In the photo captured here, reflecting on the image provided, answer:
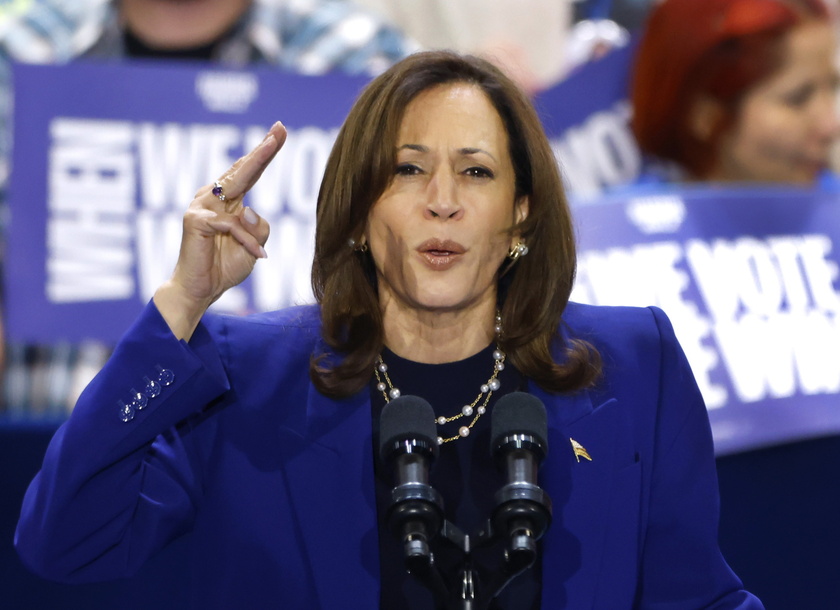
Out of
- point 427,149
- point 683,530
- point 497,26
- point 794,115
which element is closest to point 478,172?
point 427,149

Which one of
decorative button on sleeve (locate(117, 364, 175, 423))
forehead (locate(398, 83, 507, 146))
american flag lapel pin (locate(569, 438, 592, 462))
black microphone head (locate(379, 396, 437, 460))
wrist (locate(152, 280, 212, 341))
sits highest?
forehead (locate(398, 83, 507, 146))

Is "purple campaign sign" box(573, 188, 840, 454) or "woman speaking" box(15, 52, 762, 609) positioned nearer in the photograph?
"woman speaking" box(15, 52, 762, 609)

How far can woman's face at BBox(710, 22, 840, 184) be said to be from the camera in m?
3.53

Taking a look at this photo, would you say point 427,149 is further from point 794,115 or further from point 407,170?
point 794,115

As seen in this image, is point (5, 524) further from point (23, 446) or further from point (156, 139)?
point (156, 139)

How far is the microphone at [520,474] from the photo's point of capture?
1.26 metres

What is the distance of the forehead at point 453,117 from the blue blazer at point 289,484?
14.6 inches

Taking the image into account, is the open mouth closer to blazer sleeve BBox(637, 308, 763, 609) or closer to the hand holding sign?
the hand holding sign

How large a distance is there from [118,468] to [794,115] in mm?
2573

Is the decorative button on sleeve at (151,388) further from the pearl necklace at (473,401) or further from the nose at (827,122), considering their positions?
the nose at (827,122)

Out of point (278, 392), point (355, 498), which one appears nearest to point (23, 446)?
point (278, 392)

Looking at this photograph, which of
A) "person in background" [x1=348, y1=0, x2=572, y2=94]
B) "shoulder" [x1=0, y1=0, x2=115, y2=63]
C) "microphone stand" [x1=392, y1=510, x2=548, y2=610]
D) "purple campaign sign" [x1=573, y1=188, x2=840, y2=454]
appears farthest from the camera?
"person in background" [x1=348, y1=0, x2=572, y2=94]

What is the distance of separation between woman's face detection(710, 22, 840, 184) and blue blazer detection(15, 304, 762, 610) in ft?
6.19

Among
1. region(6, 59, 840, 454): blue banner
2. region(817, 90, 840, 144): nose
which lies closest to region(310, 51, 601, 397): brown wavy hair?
region(6, 59, 840, 454): blue banner
